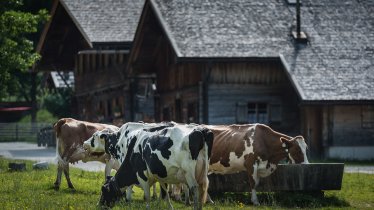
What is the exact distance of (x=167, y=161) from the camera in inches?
700

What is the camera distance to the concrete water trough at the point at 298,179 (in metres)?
21.0

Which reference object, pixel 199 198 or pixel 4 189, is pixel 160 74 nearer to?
pixel 4 189

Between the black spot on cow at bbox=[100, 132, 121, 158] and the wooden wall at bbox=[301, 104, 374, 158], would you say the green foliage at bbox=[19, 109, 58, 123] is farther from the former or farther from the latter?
the black spot on cow at bbox=[100, 132, 121, 158]

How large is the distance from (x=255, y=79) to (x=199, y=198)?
2305 centimetres

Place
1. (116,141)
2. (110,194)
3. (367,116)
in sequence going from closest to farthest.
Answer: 1. (110,194)
2. (116,141)
3. (367,116)

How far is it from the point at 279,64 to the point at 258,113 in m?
2.34

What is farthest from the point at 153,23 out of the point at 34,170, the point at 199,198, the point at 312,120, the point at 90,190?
the point at 199,198

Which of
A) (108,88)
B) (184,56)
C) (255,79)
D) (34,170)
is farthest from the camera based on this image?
(108,88)

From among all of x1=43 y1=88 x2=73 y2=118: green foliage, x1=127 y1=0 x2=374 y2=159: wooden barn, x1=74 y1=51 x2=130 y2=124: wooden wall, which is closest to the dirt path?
x1=74 y1=51 x2=130 y2=124: wooden wall

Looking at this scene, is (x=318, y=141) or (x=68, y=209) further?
(x=318, y=141)

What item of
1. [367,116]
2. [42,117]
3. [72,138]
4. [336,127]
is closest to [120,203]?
[72,138]

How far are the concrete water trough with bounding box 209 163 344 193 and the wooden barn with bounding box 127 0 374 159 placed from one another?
15441 mm

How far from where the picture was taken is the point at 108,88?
52.3 meters

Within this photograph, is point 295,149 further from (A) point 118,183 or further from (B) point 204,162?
(A) point 118,183
